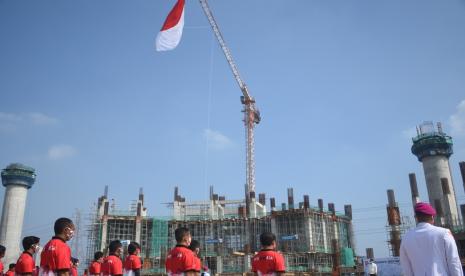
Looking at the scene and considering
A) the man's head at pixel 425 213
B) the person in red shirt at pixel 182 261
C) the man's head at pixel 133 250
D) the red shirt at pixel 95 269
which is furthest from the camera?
the red shirt at pixel 95 269

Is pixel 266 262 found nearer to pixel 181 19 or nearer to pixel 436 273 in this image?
pixel 436 273

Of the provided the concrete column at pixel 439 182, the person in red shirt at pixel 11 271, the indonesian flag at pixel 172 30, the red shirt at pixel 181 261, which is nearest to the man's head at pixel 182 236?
the red shirt at pixel 181 261

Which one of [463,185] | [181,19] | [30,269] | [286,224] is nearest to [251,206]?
[286,224]

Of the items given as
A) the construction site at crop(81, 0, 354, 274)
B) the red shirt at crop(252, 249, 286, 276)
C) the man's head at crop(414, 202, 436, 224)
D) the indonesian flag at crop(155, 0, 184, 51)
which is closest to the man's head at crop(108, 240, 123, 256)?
the red shirt at crop(252, 249, 286, 276)

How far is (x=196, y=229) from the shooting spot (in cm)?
5150

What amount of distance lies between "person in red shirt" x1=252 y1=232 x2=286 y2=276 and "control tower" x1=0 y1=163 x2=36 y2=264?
64359 mm

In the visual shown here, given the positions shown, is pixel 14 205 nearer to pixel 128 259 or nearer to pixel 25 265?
pixel 128 259

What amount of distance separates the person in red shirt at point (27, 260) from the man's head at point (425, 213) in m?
6.39

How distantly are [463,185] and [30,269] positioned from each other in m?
51.7

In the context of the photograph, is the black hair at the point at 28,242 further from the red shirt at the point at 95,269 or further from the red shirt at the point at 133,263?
the red shirt at the point at 95,269

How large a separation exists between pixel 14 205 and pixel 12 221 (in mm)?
2698

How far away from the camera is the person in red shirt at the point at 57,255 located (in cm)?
488

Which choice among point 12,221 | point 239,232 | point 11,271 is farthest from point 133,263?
point 12,221

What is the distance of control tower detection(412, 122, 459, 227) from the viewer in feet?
164
